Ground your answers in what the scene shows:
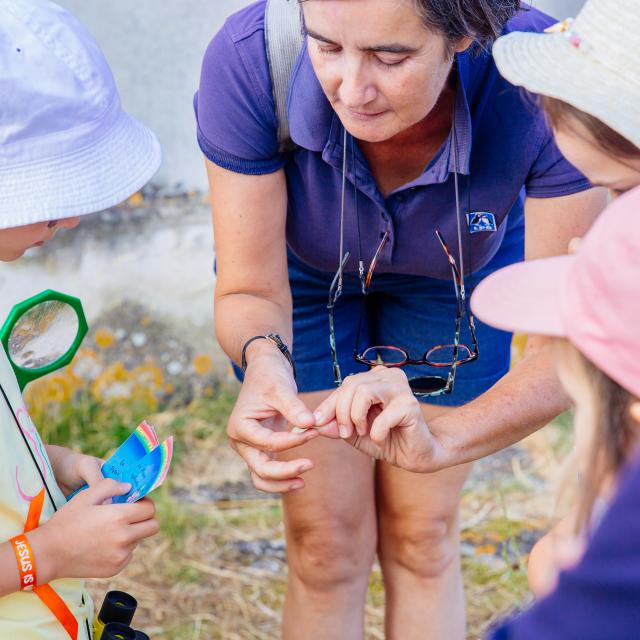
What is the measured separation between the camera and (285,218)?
2.01m

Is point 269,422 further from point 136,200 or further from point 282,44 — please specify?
point 136,200

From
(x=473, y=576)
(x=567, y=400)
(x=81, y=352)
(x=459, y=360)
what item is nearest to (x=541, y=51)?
(x=567, y=400)

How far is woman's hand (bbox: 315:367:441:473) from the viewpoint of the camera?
1.69 meters

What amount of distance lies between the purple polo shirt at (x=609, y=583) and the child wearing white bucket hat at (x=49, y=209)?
0.89 metres

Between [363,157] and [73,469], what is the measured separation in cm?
77

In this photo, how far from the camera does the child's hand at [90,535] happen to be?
1.53m

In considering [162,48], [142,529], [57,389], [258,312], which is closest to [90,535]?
[142,529]

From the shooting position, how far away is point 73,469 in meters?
1.76

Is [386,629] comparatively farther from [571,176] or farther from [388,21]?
[388,21]

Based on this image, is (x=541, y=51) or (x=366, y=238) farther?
(x=366, y=238)

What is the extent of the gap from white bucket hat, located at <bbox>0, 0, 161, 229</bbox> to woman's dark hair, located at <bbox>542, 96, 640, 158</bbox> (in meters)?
0.66

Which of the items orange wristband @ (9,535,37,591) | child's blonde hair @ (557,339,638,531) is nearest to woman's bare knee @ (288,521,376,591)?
orange wristband @ (9,535,37,591)

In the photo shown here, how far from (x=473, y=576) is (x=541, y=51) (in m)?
1.89

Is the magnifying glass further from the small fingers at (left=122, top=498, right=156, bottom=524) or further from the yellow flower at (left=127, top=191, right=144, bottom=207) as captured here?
the yellow flower at (left=127, top=191, right=144, bottom=207)
